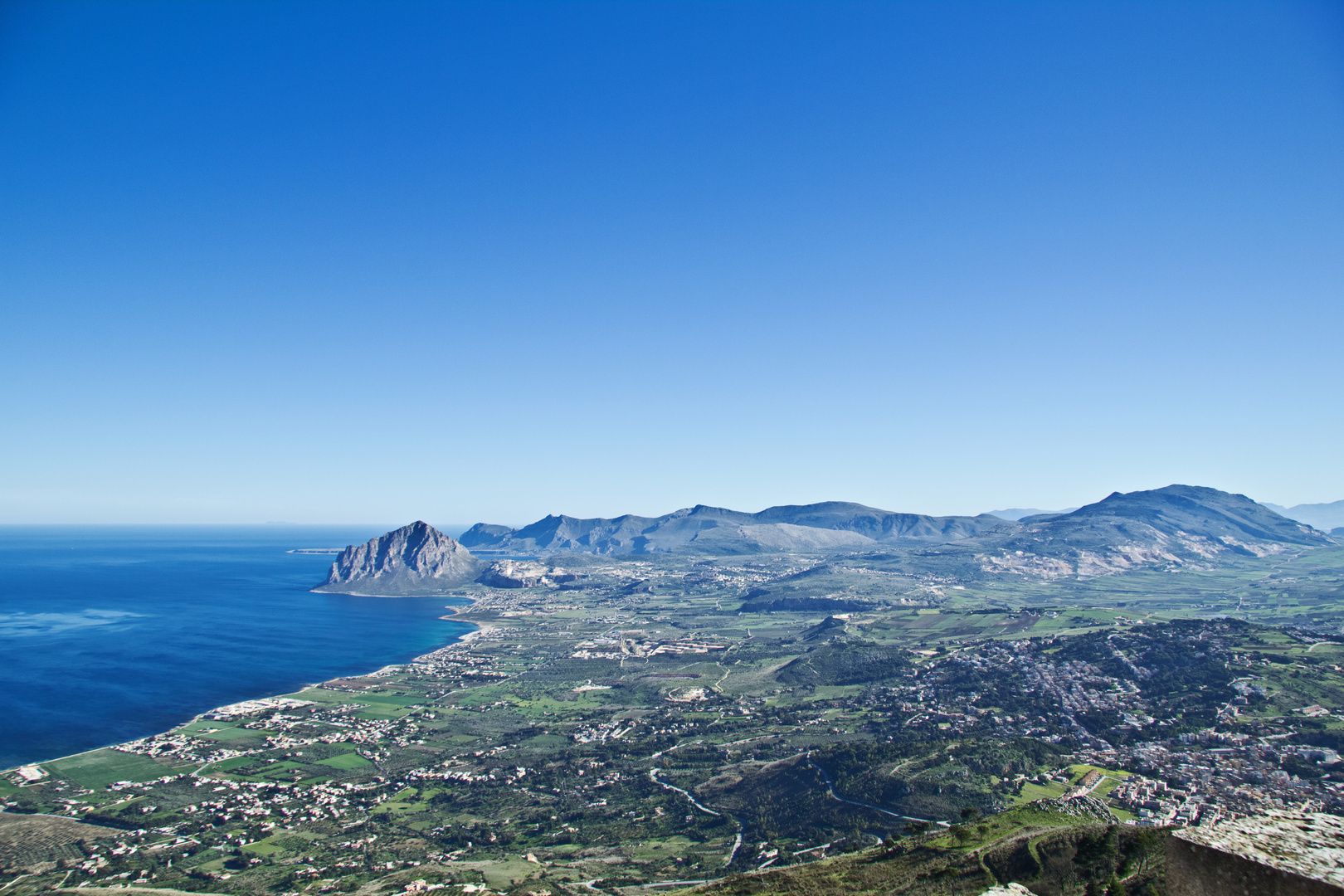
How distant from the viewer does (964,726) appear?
109812mm

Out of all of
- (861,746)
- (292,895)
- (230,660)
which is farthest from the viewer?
(230,660)

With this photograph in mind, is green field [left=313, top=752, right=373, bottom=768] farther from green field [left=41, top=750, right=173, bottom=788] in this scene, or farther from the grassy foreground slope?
the grassy foreground slope

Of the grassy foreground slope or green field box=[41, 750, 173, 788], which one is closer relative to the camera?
the grassy foreground slope

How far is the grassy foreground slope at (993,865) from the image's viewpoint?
47.0m

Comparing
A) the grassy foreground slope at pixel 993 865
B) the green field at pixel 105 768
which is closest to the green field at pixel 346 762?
the green field at pixel 105 768

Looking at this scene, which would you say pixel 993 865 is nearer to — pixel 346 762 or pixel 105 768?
pixel 346 762

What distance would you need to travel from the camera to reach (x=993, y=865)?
52.1m

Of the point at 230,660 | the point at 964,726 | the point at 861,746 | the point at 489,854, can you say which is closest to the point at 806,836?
the point at 861,746

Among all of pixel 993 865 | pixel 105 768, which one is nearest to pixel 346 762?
pixel 105 768

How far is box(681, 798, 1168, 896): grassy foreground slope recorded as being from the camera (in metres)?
47.0

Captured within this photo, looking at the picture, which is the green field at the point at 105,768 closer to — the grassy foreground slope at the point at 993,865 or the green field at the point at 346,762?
the green field at the point at 346,762

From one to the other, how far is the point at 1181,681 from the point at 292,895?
448 ft

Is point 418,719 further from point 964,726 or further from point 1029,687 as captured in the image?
point 1029,687

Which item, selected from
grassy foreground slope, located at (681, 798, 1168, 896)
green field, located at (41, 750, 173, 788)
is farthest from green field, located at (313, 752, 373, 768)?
grassy foreground slope, located at (681, 798, 1168, 896)
